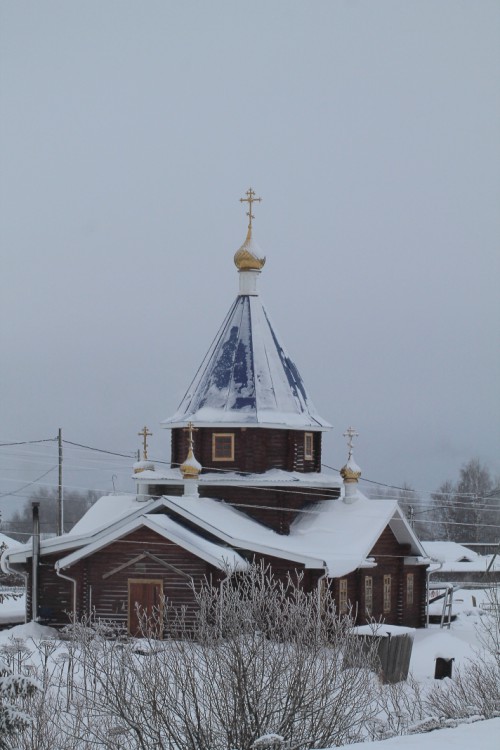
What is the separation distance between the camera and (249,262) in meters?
29.3

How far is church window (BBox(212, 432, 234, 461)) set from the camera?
26781 mm

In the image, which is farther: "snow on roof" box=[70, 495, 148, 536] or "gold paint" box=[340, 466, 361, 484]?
"gold paint" box=[340, 466, 361, 484]

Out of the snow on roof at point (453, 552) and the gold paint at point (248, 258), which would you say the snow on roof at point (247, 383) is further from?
the snow on roof at point (453, 552)

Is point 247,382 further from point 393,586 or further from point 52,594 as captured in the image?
point 52,594

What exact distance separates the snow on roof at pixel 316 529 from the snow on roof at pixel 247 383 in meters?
2.13

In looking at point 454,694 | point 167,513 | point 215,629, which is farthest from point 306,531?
point 215,629

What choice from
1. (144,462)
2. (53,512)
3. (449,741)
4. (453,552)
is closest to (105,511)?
(144,462)

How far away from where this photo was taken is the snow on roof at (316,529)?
23.5 meters

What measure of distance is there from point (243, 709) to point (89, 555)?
13206 mm

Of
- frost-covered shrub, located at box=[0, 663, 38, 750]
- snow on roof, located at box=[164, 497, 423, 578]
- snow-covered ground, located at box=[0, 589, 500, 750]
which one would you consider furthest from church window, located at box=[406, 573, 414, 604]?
frost-covered shrub, located at box=[0, 663, 38, 750]

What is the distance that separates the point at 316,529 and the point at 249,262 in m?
7.38

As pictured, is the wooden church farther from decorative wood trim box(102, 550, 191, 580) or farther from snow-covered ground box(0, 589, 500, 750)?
snow-covered ground box(0, 589, 500, 750)

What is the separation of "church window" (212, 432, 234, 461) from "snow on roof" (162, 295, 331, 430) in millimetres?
417

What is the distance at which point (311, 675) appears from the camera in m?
11.7
